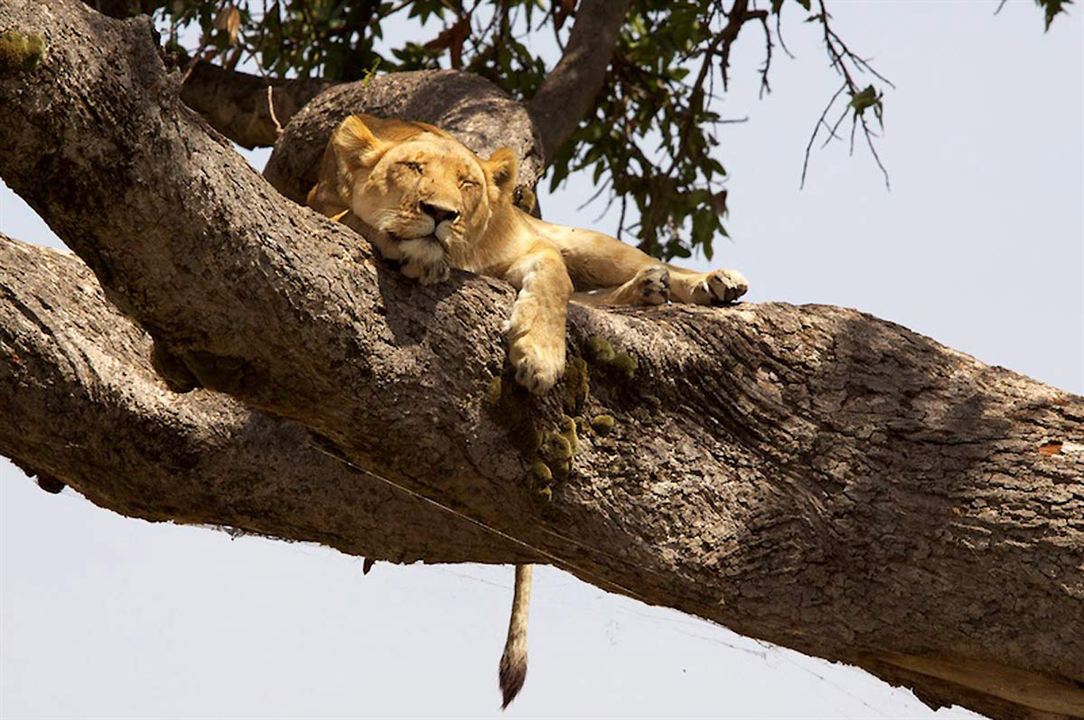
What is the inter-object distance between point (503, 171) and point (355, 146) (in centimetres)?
52

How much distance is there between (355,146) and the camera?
14.7 ft

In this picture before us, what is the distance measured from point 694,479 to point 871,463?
46cm

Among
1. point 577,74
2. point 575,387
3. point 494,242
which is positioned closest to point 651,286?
point 494,242

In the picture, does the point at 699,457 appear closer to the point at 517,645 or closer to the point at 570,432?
the point at 570,432

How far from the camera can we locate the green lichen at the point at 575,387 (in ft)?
12.5

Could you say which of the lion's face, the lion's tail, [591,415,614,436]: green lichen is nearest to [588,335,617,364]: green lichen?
[591,415,614,436]: green lichen

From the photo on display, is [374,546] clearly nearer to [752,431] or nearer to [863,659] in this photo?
[752,431]

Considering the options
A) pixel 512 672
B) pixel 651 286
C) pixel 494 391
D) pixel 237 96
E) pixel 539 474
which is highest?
pixel 237 96

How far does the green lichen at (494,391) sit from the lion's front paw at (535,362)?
5cm

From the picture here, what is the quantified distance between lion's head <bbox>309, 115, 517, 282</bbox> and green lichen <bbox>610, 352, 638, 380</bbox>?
1.65 ft

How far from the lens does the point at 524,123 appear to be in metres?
6.02

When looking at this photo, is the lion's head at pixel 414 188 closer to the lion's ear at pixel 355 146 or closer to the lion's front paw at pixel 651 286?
the lion's ear at pixel 355 146

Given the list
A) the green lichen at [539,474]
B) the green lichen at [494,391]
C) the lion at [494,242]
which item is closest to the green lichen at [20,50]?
the lion at [494,242]

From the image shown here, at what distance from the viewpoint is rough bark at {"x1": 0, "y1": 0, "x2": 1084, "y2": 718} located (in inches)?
138
